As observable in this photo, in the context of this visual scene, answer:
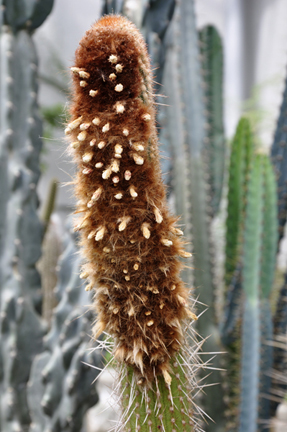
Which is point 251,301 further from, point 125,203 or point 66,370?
point 125,203

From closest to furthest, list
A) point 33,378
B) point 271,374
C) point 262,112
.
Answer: point 33,378 → point 271,374 → point 262,112

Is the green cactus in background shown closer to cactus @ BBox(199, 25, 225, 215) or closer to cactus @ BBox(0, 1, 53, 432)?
cactus @ BBox(199, 25, 225, 215)

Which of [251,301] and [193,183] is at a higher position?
[193,183]

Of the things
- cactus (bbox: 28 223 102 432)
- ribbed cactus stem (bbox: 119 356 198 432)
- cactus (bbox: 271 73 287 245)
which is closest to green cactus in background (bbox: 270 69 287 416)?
cactus (bbox: 271 73 287 245)

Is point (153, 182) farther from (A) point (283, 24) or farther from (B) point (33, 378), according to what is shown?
(A) point (283, 24)

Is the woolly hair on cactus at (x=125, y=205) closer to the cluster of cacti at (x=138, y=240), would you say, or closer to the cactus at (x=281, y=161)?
the cluster of cacti at (x=138, y=240)

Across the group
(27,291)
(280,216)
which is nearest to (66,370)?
(27,291)

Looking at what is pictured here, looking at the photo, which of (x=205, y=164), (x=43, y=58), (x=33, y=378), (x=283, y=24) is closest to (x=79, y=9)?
(x=43, y=58)
